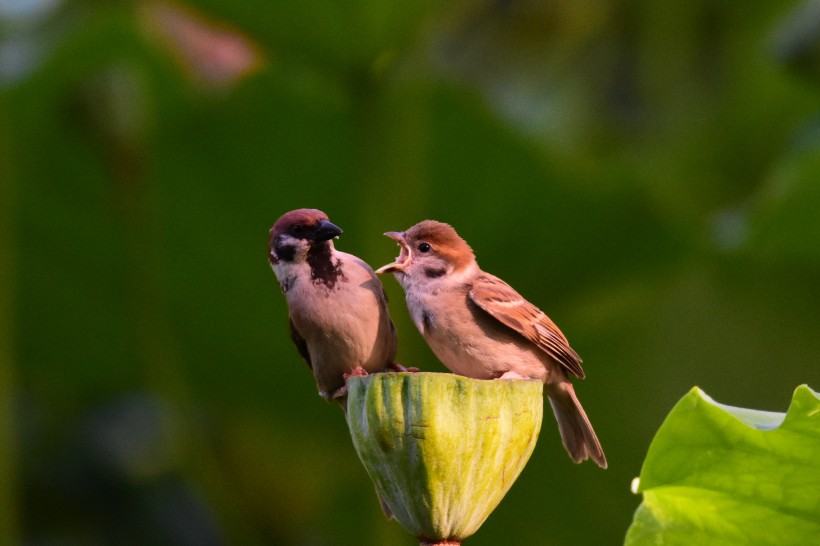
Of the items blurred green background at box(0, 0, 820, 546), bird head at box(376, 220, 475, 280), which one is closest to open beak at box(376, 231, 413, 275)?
bird head at box(376, 220, 475, 280)

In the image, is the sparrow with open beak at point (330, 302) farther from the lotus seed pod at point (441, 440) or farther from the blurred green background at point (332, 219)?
the blurred green background at point (332, 219)

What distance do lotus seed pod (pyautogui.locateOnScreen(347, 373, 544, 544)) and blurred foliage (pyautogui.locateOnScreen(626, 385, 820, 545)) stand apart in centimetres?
11

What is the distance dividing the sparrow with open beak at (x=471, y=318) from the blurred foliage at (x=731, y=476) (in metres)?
0.12

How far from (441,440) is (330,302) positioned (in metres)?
0.21

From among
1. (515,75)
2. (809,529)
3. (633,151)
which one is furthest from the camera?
(515,75)

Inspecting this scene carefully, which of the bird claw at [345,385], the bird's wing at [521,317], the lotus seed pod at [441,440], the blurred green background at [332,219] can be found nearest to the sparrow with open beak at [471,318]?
the bird's wing at [521,317]

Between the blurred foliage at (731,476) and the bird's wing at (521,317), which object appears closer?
the blurred foliage at (731,476)

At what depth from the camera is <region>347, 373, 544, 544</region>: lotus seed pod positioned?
805 millimetres

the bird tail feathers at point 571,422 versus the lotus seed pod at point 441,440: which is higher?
the lotus seed pod at point 441,440

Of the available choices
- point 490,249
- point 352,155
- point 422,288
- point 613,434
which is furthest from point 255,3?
point 613,434

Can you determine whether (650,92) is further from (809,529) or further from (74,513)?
(809,529)

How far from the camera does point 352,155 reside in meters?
2.10

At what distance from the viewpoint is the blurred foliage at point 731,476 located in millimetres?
880

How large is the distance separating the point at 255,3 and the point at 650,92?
3.91ft
